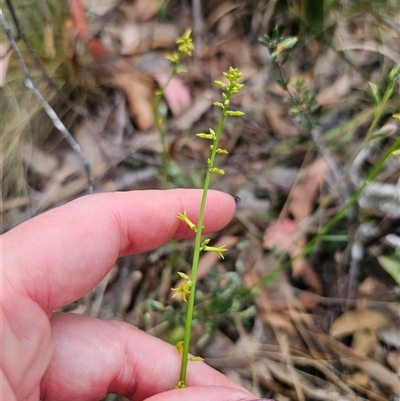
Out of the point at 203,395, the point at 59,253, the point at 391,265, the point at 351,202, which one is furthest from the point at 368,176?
the point at 59,253

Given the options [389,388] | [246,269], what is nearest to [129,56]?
[246,269]

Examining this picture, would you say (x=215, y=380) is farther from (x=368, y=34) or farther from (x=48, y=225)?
(x=368, y=34)

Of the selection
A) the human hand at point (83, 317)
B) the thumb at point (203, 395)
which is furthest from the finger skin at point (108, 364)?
the thumb at point (203, 395)

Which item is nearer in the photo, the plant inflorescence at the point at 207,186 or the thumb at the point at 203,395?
the plant inflorescence at the point at 207,186

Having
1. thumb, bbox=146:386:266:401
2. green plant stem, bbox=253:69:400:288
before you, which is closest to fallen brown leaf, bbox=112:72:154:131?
green plant stem, bbox=253:69:400:288

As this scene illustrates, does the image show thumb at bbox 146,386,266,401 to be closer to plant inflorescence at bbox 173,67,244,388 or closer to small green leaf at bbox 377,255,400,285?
plant inflorescence at bbox 173,67,244,388

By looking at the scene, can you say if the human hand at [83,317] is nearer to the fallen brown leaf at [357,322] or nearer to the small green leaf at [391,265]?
the fallen brown leaf at [357,322]

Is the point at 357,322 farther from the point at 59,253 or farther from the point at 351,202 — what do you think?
the point at 59,253
